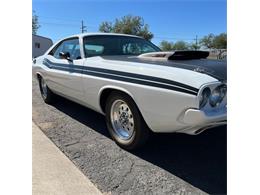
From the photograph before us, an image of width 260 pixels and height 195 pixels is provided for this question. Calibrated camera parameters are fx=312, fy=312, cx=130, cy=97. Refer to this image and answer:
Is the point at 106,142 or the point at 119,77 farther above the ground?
the point at 119,77

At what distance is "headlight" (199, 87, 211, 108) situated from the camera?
111 inches

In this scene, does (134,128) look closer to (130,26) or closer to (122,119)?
(122,119)

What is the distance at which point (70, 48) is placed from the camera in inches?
200

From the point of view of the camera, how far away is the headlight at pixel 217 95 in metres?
2.91

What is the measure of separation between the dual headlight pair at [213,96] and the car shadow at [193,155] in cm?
74

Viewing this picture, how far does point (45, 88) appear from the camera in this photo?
20.3ft

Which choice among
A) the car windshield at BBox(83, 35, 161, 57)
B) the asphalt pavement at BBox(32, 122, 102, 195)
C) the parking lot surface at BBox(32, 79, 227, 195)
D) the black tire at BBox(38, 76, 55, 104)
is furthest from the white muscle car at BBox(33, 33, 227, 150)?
the black tire at BBox(38, 76, 55, 104)

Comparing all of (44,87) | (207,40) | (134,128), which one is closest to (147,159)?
(134,128)

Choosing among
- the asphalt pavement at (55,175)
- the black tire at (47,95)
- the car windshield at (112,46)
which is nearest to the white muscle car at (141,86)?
the car windshield at (112,46)

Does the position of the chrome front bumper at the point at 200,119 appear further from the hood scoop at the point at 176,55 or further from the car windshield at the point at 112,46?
the car windshield at the point at 112,46

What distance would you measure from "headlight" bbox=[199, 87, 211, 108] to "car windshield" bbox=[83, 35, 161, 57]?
1995mm

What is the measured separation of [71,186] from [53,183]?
18 cm
